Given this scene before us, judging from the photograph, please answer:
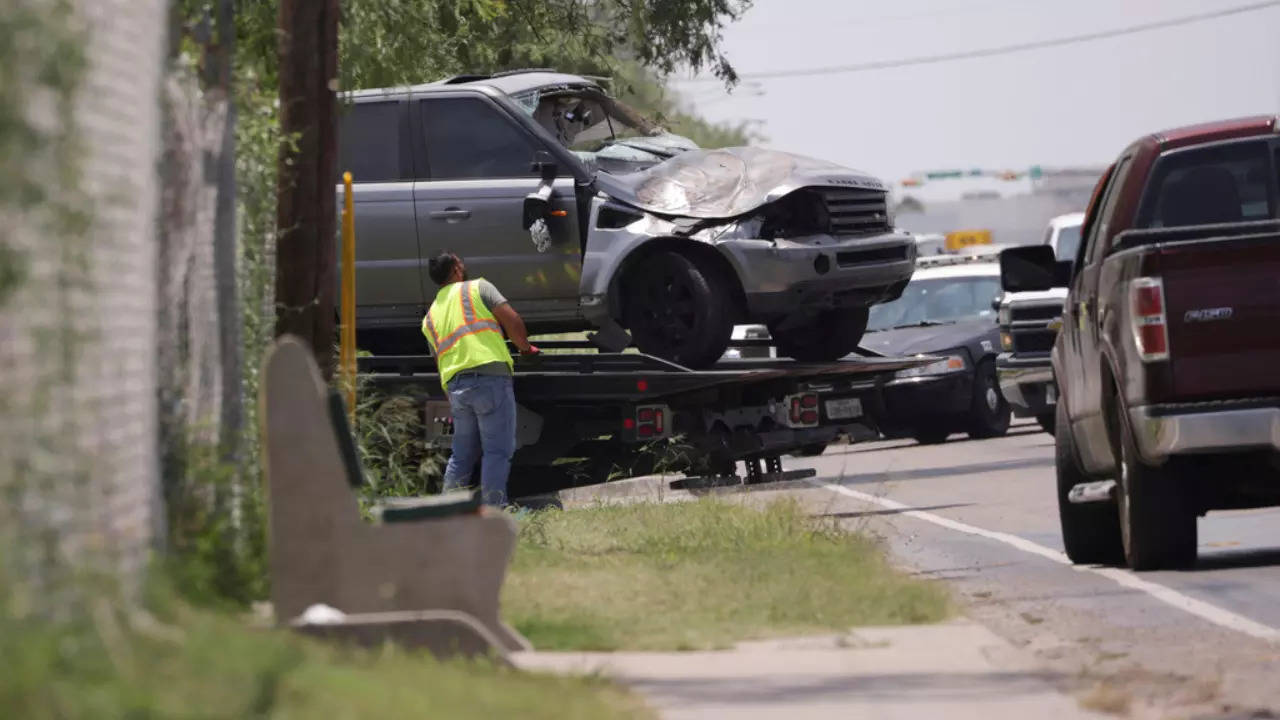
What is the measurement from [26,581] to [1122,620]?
17.4ft

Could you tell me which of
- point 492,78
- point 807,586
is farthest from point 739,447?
point 807,586

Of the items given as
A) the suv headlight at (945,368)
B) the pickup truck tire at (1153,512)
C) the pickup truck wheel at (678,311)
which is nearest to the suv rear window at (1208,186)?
the pickup truck tire at (1153,512)

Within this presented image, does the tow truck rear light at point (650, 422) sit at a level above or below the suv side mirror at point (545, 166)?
below

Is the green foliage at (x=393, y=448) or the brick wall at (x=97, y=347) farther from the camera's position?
the green foliage at (x=393, y=448)

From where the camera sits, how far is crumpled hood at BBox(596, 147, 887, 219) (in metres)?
14.6

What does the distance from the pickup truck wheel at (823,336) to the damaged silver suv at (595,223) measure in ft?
2.12

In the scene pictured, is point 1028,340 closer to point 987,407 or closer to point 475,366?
point 987,407

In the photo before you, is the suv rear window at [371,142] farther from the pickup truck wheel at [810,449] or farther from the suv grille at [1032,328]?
the suv grille at [1032,328]

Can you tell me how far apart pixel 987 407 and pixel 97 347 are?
18874 mm

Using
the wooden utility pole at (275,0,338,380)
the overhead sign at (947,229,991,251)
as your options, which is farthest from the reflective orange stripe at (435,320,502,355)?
the overhead sign at (947,229,991,251)

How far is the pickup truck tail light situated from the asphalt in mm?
1071

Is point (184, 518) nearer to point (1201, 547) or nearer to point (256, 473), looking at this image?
point (256, 473)

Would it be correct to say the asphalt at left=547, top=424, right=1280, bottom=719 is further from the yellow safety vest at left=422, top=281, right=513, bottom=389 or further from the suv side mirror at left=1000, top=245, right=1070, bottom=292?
the yellow safety vest at left=422, top=281, right=513, bottom=389

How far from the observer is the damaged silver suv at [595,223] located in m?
14.7
